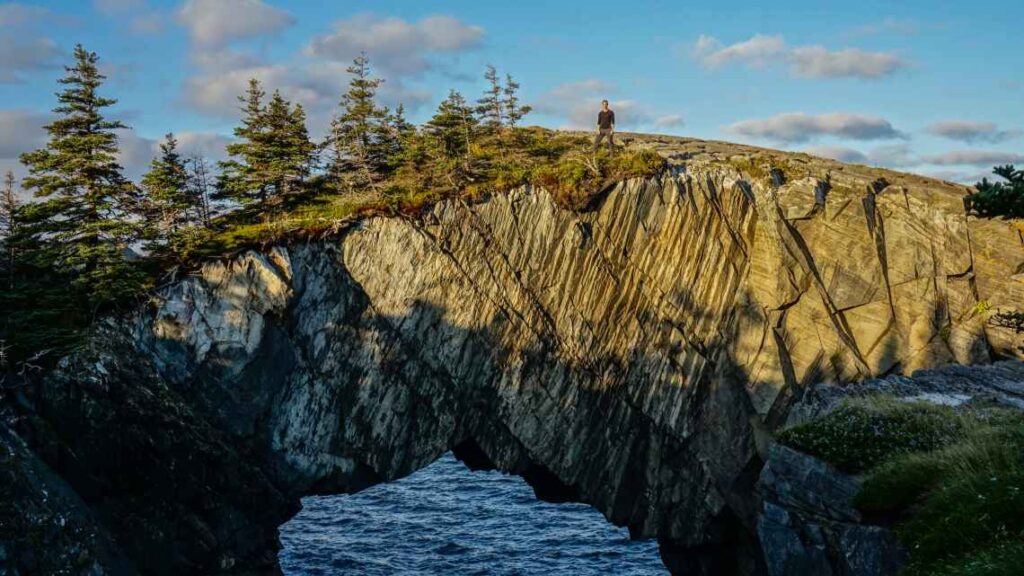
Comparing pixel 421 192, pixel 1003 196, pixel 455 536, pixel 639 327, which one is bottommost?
pixel 455 536

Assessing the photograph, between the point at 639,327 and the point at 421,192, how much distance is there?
12273 millimetres

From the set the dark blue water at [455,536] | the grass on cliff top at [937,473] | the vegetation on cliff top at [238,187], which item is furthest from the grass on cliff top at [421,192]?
the grass on cliff top at [937,473]

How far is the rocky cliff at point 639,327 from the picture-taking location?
31562 mm

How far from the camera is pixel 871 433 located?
1709cm

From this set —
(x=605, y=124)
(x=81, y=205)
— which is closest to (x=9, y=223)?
(x=81, y=205)

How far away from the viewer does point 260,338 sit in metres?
29.3

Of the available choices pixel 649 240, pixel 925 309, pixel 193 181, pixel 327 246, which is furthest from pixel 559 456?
pixel 193 181

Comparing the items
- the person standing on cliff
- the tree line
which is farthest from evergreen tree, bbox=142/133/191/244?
the person standing on cliff

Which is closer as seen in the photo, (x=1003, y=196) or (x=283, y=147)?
(x=1003, y=196)

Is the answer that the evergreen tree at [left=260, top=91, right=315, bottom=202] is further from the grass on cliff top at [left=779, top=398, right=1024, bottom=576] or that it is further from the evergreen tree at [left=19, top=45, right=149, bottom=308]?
the grass on cliff top at [left=779, top=398, right=1024, bottom=576]

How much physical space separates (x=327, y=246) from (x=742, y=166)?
20.3m

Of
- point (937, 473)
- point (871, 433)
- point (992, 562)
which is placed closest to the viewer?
point (992, 562)

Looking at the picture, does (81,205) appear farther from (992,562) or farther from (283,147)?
(992,562)

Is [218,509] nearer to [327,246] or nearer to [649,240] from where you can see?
[327,246]
